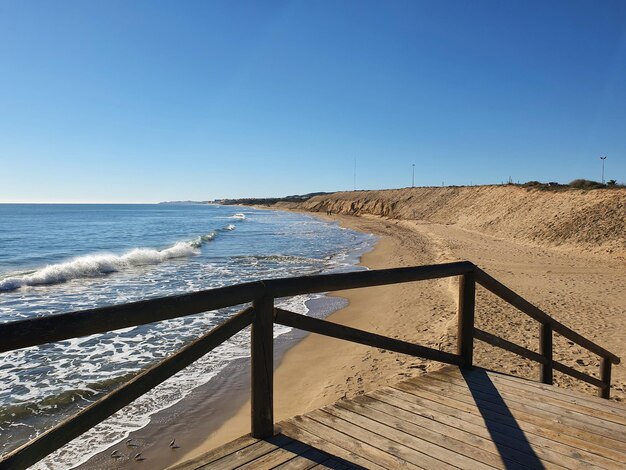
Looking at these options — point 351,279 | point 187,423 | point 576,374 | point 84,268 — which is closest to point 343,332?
point 351,279

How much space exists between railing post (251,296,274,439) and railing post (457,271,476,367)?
7.25ft

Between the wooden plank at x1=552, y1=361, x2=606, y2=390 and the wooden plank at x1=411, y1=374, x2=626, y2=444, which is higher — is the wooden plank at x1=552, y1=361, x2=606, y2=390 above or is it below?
below

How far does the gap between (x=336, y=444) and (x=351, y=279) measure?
111 centimetres

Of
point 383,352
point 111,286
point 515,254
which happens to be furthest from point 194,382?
point 515,254

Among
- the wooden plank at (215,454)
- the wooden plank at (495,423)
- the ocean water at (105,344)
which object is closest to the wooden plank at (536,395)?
the wooden plank at (495,423)

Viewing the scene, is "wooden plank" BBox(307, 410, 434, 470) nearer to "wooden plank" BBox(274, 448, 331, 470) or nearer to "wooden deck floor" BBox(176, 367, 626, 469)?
"wooden deck floor" BBox(176, 367, 626, 469)

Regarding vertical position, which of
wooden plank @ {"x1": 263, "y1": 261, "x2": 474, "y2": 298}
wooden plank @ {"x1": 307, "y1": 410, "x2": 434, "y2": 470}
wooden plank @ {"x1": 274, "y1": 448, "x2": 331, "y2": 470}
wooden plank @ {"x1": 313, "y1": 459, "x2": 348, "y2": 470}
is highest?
wooden plank @ {"x1": 263, "y1": 261, "x2": 474, "y2": 298}

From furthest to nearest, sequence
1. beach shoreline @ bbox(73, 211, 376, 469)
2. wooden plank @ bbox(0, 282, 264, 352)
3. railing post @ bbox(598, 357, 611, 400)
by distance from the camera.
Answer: railing post @ bbox(598, 357, 611, 400) < beach shoreline @ bbox(73, 211, 376, 469) < wooden plank @ bbox(0, 282, 264, 352)

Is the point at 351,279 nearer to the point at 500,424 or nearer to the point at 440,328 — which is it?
the point at 500,424

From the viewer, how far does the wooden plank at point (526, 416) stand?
2912mm

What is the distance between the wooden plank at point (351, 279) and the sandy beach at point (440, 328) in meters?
2.65

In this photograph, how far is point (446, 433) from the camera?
2.92 meters

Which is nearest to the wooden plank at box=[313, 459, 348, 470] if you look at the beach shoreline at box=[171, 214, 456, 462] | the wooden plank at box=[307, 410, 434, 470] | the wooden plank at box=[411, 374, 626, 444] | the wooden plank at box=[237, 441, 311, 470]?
the wooden plank at box=[237, 441, 311, 470]

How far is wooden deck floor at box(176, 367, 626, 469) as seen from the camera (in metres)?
2.54
